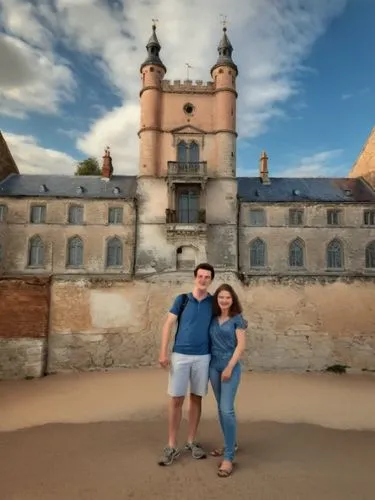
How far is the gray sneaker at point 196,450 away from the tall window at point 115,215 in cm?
2380

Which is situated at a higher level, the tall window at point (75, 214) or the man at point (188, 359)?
the tall window at point (75, 214)

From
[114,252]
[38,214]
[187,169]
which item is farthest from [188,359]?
[38,214]

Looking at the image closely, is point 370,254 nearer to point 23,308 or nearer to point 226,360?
point 23,308

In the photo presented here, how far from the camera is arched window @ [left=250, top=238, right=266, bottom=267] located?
2783cm

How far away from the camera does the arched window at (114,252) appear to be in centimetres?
2754

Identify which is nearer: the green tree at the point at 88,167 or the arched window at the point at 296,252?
the arched window at the point at 296,252

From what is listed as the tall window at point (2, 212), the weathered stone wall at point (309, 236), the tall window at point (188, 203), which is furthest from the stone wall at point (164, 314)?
the tall window at point (2, 212)

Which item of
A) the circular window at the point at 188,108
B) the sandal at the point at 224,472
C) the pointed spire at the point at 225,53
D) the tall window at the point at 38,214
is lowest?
the sandal at the point at 224,472

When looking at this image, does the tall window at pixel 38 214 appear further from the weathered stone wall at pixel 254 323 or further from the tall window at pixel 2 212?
the weathered stone wall at pixel 254 323

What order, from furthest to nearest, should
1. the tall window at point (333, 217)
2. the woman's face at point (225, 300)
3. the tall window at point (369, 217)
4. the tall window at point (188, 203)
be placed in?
1. the tall window at point (333, 217)
2. the tall window at point (369, 217)
3. the tall window at point (188, 203)
4. the woman's face at point (225, 300)

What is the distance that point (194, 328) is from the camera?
16.0ft

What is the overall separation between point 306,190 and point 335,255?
6154 millimetres

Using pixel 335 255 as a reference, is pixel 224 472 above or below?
below

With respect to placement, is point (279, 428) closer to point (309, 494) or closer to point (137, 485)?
point (309, 494)
